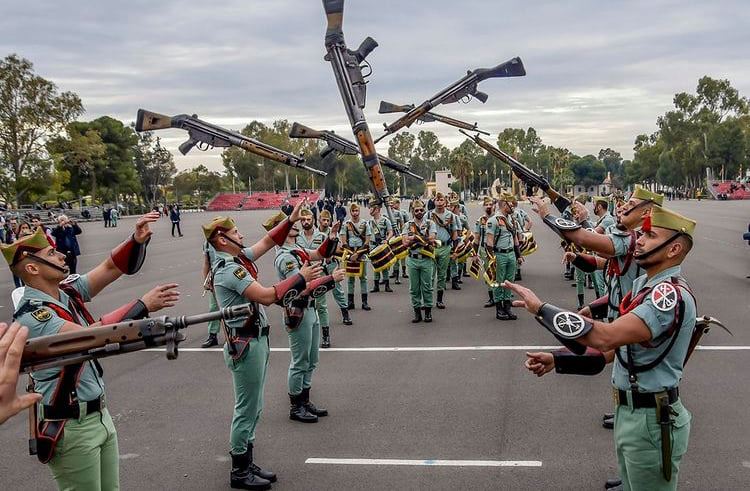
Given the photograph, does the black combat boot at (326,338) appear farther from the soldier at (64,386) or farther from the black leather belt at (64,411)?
the black leather belt at (64,411)

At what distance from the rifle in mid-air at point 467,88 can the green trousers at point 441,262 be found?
278cm

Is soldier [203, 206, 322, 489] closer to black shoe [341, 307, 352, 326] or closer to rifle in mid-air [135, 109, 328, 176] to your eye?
rifle in mid-air [135, 109, 328, 176]

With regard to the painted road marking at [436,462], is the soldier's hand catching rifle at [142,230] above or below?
above

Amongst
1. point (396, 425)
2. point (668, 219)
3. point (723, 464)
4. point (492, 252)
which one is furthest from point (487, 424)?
point (492, 252)

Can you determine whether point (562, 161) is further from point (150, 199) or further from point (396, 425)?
point (396, 425)

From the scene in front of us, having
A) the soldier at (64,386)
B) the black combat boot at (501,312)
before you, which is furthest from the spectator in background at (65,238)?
the soldier at (64,386)

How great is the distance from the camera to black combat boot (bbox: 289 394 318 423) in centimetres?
632

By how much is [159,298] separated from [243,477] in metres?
2.02

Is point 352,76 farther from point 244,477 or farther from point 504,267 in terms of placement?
point 244,477

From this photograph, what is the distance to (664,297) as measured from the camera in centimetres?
325

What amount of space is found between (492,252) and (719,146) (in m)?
88.7

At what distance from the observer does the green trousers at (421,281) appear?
10977 millimetres

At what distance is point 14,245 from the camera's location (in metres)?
3.71

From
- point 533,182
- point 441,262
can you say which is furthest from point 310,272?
point 441,262
